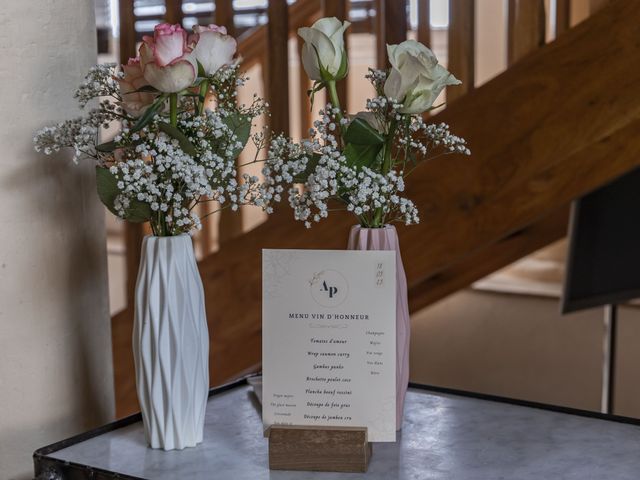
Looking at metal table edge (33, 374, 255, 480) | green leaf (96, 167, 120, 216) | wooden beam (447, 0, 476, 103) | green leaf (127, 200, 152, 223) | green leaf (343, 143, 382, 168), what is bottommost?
metal table edge (33, 374, 255, 480)

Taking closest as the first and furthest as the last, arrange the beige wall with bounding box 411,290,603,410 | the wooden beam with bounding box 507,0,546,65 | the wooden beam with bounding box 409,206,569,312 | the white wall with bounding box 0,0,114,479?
the white wall with bounding box 0,0,114,479 → the wooden beam with bounding box 507,0,546,65 → the wooden beam with bounding box 409,206,569,312 → the beige wall with bounding box 411,290,603,410

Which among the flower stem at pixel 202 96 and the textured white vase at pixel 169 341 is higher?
the flower stem at pixel 202 96

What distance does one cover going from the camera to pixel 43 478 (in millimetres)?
1192

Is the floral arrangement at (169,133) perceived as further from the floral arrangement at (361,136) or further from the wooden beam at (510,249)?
the wooden beam at (510,249)

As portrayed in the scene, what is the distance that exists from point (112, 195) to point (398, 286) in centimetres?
39

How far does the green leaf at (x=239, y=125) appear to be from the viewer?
48.9 inches

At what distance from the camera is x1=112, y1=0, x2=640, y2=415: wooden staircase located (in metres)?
2.03

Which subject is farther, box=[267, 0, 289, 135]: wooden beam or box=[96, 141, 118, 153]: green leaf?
box=[267, 0, 289, 135]: wooden beam

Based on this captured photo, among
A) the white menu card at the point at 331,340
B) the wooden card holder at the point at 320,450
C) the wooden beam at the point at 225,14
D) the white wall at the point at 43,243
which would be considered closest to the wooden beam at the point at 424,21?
the wooden beam at the point at 225,14

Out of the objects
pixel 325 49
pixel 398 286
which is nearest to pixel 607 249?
pixel 398 286

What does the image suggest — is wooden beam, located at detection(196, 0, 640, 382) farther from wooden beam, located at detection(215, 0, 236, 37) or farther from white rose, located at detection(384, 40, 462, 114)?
white rose, located at detection(384, 40, 462, 114)

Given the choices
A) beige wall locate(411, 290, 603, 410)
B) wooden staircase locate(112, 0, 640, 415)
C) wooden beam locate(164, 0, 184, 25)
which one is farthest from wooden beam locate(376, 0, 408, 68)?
beige wall locate(411, 290, 603, 410)

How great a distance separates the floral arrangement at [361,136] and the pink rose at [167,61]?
148 mm

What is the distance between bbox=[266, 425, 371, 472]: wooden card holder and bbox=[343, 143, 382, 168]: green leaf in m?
0.34
